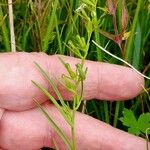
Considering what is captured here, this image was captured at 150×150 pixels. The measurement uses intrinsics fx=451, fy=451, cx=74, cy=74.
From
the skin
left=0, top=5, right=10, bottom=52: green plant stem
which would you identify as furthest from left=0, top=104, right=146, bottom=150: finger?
left=0, top=5, right=10, bottom=52: green plant stem

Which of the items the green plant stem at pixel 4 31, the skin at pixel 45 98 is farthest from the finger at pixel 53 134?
the green plant stem at pixel 4 31

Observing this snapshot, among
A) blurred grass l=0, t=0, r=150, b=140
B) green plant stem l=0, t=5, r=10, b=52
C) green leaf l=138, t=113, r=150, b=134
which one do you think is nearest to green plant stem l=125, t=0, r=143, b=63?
blurred grass l=0, t=0, r=150, b=140

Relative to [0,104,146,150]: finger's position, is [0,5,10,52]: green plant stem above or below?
above

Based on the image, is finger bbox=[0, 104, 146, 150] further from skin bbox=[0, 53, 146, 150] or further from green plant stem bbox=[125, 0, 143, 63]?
green plant stem bbox=[125, 0, 143, 63]

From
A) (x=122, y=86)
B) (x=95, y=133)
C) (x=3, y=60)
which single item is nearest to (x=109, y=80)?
(x=122, y=86)

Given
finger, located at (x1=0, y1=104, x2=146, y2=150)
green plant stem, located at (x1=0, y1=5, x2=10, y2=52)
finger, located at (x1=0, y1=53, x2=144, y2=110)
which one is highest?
green plant stem, located at (x1=0, y1=5, x2=10, y2=52)

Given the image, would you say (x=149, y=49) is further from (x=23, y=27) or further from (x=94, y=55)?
(x=23, y=27)

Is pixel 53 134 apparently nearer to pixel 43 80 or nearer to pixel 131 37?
pixel 43 80
